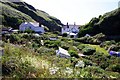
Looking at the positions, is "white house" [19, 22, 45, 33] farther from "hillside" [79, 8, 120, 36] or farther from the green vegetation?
"hillside" [79, 8, 120, 36]

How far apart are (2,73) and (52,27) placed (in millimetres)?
123288

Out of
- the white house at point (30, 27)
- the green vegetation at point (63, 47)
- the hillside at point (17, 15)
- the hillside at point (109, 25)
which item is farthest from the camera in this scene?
the hillside at point (17, 15)

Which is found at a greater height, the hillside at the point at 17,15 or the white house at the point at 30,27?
the hillside at the point at 17,15

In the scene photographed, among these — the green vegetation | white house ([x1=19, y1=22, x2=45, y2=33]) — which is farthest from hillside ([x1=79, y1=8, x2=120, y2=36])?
white house ([x1=19, y1=22, x2=45, y2=33])

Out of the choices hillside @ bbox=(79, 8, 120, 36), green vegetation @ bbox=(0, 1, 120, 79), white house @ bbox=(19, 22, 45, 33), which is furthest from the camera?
white house @ bbox=(19, 22, 45, 33)

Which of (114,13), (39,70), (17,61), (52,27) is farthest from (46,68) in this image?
(52,27)

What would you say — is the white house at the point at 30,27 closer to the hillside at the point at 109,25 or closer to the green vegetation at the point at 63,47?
the green vegetation at the point at 63,47

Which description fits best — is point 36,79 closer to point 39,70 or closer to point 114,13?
point 39,70

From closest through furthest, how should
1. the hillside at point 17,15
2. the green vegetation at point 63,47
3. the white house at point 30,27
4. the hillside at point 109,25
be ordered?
the green vegetation at point 63,47 < the hillside at point 109,25 < the white house at point 30,27 < the hillside at point 17,15

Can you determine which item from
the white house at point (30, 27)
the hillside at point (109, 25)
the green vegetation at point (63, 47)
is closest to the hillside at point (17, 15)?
the green vegetation at point (63, 47)

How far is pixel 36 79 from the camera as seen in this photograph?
5.08 metres

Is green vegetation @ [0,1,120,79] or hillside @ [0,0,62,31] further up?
hillside @ [0,0,62,31]

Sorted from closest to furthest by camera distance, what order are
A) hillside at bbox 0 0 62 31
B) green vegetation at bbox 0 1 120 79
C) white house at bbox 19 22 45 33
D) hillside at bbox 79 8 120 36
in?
green vegetation at bbox 0 1 120 79 → hillside at bbox 79 8 120 36 → white house at bbox 19 22 45 33 → hillside at bbox 0 0 62 31

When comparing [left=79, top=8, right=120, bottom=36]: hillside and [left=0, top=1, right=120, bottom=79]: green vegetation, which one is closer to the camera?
[left=0, top=1, right=120, bottom=79]: green vegetation
